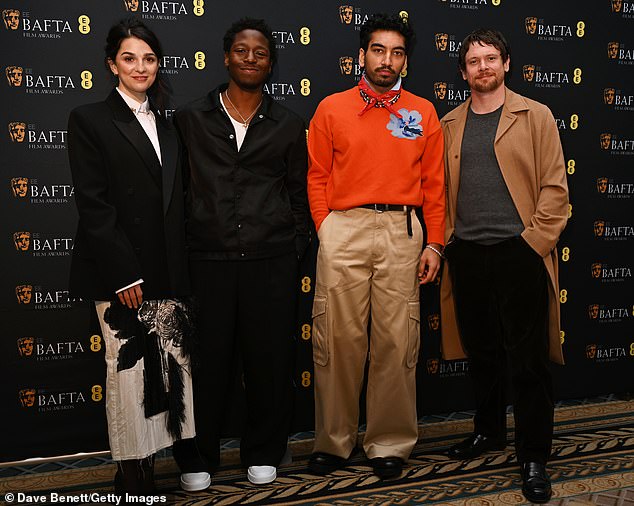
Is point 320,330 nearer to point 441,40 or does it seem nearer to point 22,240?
point 22,240

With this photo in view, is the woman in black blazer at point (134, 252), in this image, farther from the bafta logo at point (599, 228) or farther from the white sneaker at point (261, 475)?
the bafta logo at point (599, 228)

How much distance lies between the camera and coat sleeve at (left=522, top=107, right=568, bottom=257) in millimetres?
2357

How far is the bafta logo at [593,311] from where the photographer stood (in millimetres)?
3488

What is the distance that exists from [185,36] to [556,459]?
8.64ft

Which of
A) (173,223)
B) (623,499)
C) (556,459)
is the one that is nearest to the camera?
(173,223)

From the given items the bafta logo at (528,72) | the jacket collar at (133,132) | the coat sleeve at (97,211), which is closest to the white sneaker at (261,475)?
the coat sleeve at (97,211)

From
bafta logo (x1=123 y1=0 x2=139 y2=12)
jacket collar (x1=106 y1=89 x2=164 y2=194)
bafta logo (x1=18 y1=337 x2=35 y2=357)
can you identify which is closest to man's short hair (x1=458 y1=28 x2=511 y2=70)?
jacket collar (x1=106 y1=89 x2=164 y2=194)

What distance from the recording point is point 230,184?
233 centimetres

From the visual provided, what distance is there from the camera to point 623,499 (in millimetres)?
2365

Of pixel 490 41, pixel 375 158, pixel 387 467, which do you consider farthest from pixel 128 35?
pixel 387 467

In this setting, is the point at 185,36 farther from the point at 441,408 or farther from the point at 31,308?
the point at 441,408

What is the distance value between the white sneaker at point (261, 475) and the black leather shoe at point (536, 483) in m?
1.05

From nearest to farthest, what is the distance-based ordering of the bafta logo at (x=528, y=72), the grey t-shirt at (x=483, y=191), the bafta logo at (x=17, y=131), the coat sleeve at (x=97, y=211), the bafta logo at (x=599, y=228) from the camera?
1. the coat sleeve at (x=97, y=211)
2. the grey t-shirt at (x=483, y=191)
3. the bafta logo at (x=17, y=131)
4. the bafta logo at (x=528, y=72)
5. the bafta logo at (x=599, y=228)

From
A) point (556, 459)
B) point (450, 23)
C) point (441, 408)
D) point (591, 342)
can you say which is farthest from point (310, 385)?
point (450, 23)
